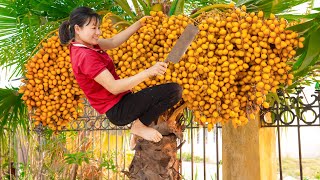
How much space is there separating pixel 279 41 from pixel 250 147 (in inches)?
82.2

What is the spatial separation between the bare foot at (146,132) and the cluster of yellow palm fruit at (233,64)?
0.27 metres

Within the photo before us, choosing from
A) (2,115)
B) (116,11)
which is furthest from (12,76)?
(116,11)

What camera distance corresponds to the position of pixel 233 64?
6.98 feet

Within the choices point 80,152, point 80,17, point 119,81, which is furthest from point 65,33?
point 80,152

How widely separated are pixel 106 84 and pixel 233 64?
65 cm

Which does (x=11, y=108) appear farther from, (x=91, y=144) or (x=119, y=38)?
(x=91, y=144)

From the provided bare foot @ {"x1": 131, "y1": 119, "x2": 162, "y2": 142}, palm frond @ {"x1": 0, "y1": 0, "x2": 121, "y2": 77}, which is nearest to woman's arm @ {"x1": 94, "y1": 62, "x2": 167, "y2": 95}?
bare foot @ {"x1": 131, "y1": 119, "x2": 162, "y2": 142}

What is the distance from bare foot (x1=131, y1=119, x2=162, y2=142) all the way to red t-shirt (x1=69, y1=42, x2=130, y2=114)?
19 cm

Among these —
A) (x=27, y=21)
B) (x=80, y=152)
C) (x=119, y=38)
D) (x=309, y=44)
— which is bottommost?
(x=80, y=152)

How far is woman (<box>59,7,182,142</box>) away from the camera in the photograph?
2.19m

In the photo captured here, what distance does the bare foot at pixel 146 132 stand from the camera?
2369 mm

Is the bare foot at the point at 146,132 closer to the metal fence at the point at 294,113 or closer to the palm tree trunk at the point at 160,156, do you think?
the palm tree trunk at the point at 160,156

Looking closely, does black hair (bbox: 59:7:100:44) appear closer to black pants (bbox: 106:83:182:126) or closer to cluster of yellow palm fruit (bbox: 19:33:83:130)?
cluster of yellow palm fruit (bbox: 19:33:83:130)

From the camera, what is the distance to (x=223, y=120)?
226cm
